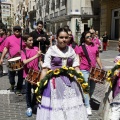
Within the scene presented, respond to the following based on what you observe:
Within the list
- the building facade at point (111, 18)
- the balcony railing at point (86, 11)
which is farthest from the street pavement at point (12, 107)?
the balcony railing at point (86, 11)

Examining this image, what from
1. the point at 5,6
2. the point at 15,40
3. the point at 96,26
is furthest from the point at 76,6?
the point at 5,6

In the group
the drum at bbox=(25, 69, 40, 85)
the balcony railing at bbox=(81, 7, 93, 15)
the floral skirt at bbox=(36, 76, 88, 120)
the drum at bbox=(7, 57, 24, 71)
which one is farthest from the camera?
the balcony railing at bbox=(81, 7, 93, 15)

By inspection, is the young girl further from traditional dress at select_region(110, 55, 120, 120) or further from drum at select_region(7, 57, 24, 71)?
traditional dress at select_region(110, 55, 120, 120)

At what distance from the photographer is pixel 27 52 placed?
223 inches

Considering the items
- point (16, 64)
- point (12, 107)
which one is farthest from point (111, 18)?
point (12, 107)

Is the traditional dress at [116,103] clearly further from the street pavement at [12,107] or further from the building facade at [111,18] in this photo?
the building facade at [111,18]

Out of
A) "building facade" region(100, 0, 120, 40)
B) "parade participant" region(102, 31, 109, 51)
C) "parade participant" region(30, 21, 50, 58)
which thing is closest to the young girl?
"parade participant" region(30, 21, 50, 58)

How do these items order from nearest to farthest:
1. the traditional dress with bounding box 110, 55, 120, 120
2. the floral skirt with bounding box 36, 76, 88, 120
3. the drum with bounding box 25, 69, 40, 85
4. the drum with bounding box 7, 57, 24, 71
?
the floral skirt with bounding box 36, 76, 88, 120
the traditional dress with bounding box 110, 55, 120, 120
the drum with bounding box 25, 69, 40, 85
the drum with bounding box 7, 57, 24, 71

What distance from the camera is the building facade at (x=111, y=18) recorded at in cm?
2444

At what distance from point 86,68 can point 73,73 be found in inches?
66.9

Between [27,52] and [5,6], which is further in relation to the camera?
[5,6]

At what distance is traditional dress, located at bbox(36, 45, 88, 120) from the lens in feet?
12.8

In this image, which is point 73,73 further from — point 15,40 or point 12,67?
point 15,40

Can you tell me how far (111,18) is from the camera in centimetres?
2508
